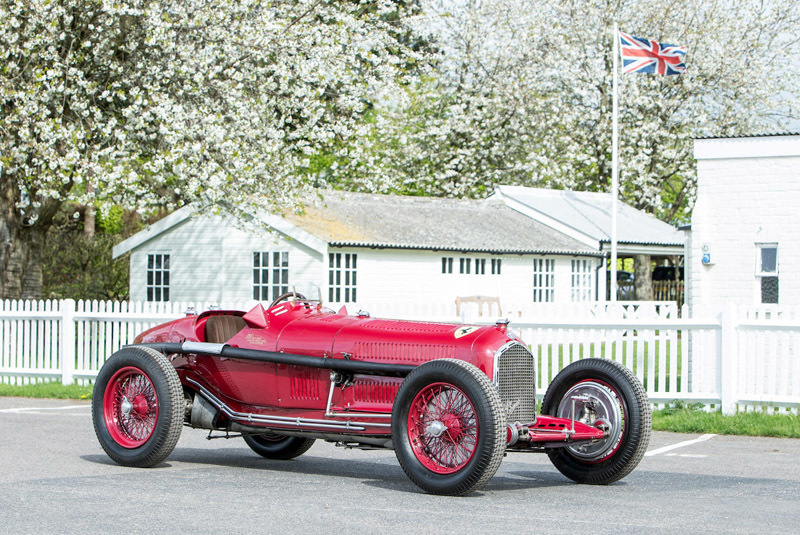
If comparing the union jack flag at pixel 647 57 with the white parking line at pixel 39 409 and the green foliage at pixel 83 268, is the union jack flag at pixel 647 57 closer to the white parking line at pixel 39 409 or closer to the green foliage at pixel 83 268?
the green foliage at pixel 83 268

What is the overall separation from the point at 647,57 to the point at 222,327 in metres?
20.6

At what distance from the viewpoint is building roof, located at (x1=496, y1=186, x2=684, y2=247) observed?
106 feet

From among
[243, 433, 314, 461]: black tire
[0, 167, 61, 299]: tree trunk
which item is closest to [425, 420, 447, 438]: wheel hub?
[243, 433, 314, 461]: black tire

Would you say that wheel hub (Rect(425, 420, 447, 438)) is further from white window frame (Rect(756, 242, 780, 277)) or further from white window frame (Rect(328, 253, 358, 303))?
white window frame (Rect(328, 253, 358, 303))

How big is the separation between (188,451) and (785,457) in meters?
5.40

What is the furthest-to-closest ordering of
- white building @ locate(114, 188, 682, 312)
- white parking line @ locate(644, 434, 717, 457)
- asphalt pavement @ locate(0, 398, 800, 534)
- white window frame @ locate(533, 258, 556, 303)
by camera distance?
white window frame @ locate(533, 258, 556, 303) → white building @ locate(114, 188, 682, 312) → white parking line @ locate(644, 434, 717, 457) → asphalt pavement @ locate(0, 398, 800, 534)

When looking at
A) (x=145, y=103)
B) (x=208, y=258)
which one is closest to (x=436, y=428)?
(x=145, y=103)

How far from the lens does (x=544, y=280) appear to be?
102 ft

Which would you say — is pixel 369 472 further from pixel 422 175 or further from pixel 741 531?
pixel 422 175

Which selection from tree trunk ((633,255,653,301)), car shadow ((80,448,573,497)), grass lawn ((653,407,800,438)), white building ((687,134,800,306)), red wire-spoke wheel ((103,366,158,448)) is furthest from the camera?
tree trunk ((633,255,653,301))

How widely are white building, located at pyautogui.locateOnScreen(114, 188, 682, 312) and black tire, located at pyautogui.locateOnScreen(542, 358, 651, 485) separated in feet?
53.4

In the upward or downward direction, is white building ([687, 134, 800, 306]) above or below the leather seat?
above

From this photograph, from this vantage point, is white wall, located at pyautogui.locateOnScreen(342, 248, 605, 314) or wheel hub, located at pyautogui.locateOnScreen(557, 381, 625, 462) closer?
wheel hub, located at pyautogui.locateOnScreen(557, 381, 625, 462)

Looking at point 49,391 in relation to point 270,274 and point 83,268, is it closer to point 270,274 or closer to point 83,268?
point 270,274
